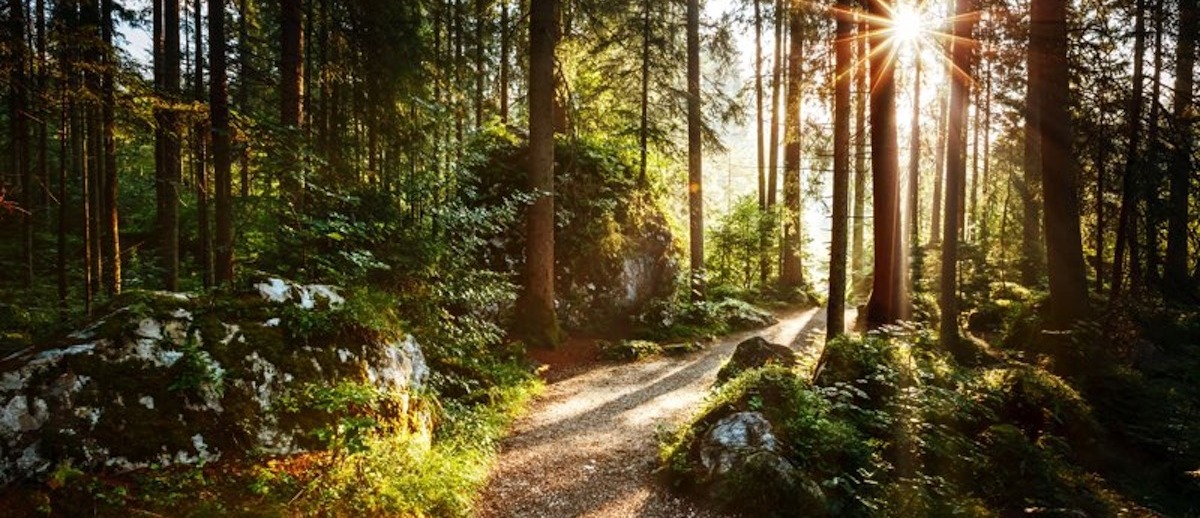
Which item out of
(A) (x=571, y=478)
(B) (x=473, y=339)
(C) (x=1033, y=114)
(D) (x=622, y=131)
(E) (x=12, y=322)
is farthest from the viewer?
(D) (x=622, y=131)

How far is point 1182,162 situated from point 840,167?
20.3ft

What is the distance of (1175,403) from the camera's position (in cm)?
754

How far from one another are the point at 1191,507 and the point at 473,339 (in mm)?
8512

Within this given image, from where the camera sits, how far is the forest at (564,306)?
4297 mm

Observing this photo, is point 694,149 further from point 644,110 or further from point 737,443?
point 737,443

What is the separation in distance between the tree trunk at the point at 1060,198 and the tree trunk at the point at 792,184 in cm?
412

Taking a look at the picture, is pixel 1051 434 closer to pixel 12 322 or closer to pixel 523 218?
pixel 523 218

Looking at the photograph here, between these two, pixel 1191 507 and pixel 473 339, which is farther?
pixel 473 339

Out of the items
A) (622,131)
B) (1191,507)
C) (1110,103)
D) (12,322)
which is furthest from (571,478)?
(622,131)

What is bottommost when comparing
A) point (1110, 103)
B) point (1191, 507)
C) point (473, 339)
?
point (1191, 507)

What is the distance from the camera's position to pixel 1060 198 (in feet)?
33.5

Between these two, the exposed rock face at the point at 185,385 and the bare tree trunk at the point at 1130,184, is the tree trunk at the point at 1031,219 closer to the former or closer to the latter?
the bare tree trunk at the point at 1130,184

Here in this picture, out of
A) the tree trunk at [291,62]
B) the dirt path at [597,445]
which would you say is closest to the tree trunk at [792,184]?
the dirt path at [597,445]

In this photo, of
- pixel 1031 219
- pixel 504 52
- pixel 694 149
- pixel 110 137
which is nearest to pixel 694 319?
pixel 694 149
